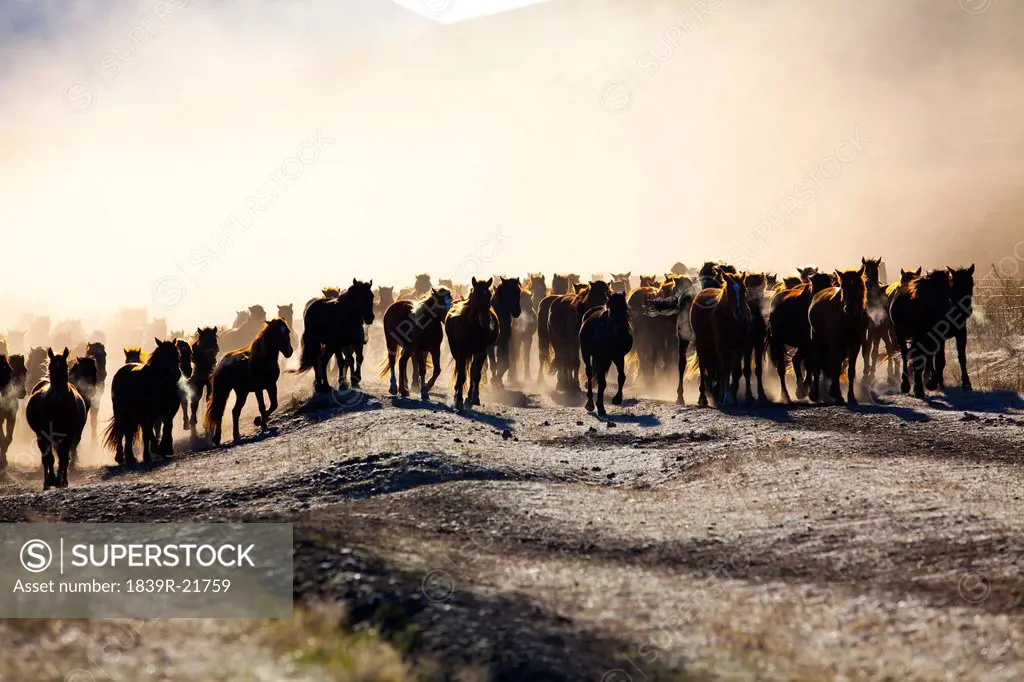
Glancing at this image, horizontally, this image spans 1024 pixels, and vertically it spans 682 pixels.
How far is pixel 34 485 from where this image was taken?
763 inches

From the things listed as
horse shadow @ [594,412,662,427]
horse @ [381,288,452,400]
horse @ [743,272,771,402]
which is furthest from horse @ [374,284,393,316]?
horse shadow @ [594,412,662,427]

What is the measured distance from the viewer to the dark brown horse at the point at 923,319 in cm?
2236

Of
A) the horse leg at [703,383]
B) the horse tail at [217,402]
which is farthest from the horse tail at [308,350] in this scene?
the horse leg at [703,383]

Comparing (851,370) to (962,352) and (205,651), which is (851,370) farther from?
(205,651)

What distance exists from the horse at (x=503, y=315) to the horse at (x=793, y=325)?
5.49m

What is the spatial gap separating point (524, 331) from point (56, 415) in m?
17.5

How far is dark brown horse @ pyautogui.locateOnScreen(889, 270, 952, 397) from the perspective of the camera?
880 inches

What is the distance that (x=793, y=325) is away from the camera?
23.5 metres

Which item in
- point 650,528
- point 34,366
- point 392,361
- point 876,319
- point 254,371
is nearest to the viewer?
point 650,528

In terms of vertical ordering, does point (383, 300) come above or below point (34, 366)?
above

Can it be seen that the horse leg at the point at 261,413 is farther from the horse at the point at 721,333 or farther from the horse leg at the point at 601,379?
the horse at the point at 721,333

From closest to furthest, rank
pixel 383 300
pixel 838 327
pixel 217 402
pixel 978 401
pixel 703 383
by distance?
pixel 978 401 < pixel 217 402 < pixel 838 327 < pixel 703 383 < pixel 383 300

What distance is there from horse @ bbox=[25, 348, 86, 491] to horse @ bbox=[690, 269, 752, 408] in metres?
11.8

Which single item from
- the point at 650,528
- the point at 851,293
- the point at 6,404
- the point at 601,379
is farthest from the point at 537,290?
the point at 650,528
